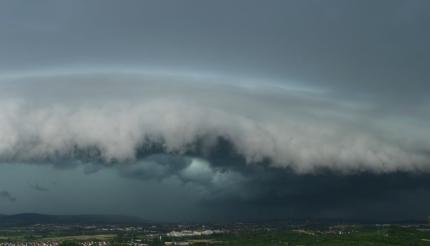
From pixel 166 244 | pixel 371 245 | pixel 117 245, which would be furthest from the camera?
pixel 166 244

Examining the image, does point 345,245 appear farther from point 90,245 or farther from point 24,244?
point 24,244

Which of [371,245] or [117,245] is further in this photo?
[117,245]

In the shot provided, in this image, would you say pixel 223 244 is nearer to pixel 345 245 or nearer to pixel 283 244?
pixel 283 244

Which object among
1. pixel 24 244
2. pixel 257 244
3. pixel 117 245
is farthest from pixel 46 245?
pixel 257 244

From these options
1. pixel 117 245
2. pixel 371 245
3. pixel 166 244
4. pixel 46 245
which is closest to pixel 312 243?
pixel 371 245

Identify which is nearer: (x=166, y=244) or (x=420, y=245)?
(x=420, y=245)

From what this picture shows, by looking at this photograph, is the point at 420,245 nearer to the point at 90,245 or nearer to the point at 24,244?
the point at 90,245

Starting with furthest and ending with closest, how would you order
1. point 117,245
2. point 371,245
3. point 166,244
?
1. point 166,244
2. point 117,245
3. point 371,245

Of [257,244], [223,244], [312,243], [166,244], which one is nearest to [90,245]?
[166,244]
